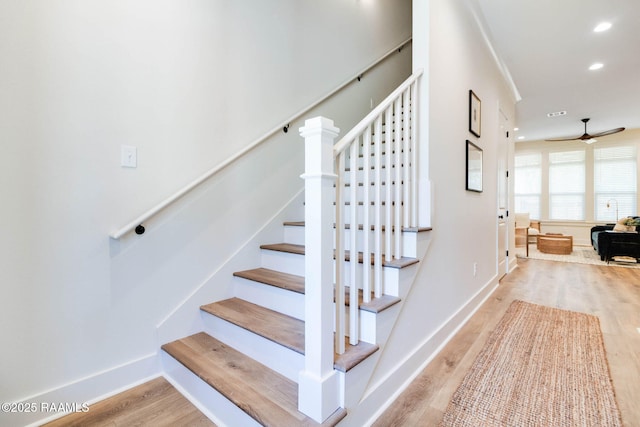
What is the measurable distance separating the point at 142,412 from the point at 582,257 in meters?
7.55

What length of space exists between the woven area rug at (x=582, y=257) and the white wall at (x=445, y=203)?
3778mm

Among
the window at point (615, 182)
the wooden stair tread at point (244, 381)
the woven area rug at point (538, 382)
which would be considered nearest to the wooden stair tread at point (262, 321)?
the wooden stair tread at point (244, 381)

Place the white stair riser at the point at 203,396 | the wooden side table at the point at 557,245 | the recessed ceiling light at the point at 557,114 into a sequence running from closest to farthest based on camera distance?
1. the white stair riser at the point at 203,396
2. the recessed ceiling light at the point at 557,114
3. the wooden side table at the point at 557,245

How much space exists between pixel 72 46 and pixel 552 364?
3.14m

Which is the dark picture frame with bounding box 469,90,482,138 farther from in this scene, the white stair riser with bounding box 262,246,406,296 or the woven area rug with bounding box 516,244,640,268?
the woven area rug with bounding box 516,244,640,268

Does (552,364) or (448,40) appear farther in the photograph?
(448,40)

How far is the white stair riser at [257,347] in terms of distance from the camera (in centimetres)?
138

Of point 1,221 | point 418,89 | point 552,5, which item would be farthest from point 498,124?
point 1,221

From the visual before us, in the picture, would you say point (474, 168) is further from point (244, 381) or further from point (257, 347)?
point (244, 381)

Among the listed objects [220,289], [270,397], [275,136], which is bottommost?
[270,397]

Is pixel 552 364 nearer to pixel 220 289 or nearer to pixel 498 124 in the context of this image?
pixel 220 289

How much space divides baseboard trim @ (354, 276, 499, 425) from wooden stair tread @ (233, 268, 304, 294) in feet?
1.99

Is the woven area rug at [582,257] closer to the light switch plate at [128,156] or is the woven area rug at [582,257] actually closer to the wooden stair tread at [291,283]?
the wooden stair tread at [291,283]

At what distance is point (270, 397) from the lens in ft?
4.14
